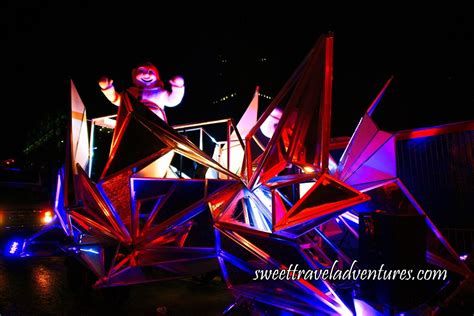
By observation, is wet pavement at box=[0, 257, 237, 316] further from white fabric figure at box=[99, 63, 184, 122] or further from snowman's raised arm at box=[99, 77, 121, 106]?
snowman's raised arm at box=[99, 77, 121, 106]

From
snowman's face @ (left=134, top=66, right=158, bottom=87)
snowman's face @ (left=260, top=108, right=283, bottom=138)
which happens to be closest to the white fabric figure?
snowman's face @ (left=134, top=66, right=158, bottom=87)

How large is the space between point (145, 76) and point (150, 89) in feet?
1.03

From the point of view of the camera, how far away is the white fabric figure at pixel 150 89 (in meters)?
7.20

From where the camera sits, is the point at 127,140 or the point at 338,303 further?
the point at 127,140

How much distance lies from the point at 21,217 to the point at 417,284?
1495cm

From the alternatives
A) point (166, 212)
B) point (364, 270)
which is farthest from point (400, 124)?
point (166, 212)

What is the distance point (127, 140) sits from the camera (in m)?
5.05

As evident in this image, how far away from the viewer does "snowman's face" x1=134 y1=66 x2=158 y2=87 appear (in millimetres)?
7199

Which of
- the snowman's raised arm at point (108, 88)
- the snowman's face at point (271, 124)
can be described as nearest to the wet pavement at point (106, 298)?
the snowman's face at point (271, 124)

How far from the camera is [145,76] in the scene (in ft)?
23.7

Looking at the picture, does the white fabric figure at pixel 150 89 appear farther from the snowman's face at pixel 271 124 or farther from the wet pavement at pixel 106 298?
the wet pavement at pixel 106 298

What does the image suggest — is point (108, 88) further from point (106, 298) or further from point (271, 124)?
point (106, 298)

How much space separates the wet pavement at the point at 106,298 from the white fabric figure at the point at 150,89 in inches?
151

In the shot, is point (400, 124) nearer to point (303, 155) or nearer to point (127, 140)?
point (303, 155)
